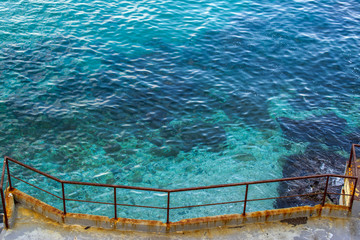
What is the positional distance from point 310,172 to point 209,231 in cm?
814

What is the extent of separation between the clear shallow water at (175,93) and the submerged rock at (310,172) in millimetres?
80

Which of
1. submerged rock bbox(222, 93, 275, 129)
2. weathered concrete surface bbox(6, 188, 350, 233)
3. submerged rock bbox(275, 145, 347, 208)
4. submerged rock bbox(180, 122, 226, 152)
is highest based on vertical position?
weathered concrete surface bbox(6, 188, 350, 233)

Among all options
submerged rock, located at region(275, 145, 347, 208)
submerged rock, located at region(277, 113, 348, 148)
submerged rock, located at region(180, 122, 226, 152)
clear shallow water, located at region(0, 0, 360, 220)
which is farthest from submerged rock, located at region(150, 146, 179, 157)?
submerged rock, located at region(277, 113, 348, 148)

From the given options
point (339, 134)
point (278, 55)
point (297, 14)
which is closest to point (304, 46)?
point (278, 55)

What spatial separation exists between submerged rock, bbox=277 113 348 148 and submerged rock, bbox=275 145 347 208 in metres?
0.75

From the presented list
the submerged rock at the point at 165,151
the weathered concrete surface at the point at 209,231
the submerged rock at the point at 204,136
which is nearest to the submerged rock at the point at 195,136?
the submerged rock at the point at 204,136

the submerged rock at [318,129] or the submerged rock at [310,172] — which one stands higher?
the submerged rock at [318,129]

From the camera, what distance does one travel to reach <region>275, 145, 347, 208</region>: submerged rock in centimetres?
1644

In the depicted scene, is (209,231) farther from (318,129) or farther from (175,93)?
(175,93)

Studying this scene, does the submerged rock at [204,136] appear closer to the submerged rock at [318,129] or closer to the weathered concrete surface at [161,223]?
the submerged rock at [318,129]

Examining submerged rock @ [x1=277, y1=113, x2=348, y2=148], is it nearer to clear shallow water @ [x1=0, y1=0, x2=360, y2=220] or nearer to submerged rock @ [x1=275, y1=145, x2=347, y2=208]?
clear shallow water @ [x1=0, y1=0, x2=360, y2=220]

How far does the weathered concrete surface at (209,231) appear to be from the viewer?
11047 mm

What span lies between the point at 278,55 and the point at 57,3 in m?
17.3

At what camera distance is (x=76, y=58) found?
24172 millimetres
